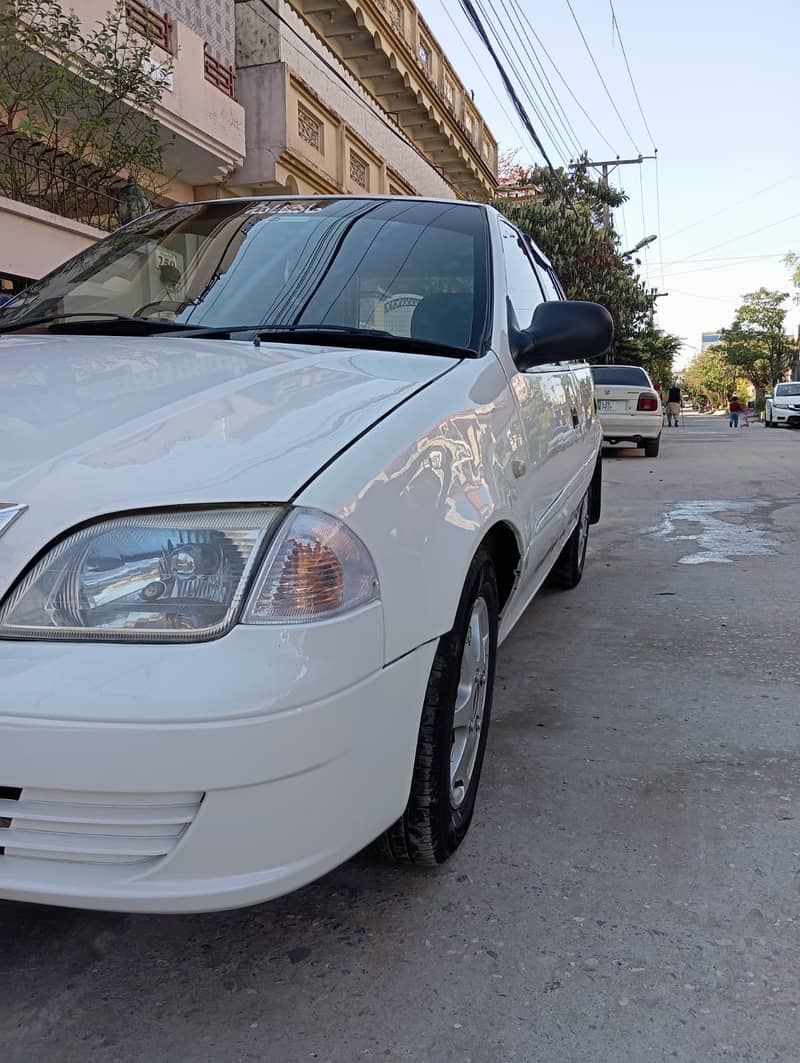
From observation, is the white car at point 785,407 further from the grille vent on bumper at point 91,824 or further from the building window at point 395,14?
the grille vent on bumper at point 91,824

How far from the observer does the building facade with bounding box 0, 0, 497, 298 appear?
9508mm

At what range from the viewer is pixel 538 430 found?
9.42 ft

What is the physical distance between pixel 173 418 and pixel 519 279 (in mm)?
1898

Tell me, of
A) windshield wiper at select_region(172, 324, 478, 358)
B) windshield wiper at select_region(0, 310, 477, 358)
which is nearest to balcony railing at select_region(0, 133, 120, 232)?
windshield wiper at select_region(0, 310, 477, 358)

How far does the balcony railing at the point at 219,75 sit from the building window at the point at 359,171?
13.2ft

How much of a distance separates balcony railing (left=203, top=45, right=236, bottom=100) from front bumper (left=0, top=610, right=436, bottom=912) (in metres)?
12.3

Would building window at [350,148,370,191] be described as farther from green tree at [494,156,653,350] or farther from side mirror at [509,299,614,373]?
side mirror at [509,299,614,373]

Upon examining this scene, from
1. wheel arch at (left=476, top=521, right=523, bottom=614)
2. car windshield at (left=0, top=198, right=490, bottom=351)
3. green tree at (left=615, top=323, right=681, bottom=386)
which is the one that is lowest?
wheel arch at (left=476, top=521, right=523, bottom=614)

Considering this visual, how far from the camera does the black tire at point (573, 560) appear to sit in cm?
475

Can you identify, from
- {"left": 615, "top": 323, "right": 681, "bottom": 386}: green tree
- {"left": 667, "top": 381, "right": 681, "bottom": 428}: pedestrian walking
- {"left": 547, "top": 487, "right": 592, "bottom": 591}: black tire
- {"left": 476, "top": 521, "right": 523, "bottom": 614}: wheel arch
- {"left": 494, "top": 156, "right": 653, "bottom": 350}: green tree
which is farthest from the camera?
{"left": 667, "top": 381, "right": 681, "bottom": 428}: pedestrian walking

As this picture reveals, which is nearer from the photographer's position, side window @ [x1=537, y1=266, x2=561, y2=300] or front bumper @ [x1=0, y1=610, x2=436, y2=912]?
front bumper @ [x1=0, y1=610, x2=436, y2=912]

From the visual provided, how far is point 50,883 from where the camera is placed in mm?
1442

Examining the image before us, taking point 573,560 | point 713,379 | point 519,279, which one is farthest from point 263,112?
point 713,379

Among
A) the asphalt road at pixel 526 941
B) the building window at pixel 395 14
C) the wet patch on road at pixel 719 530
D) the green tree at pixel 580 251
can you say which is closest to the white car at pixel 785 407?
the green tree at pixel 580 251
